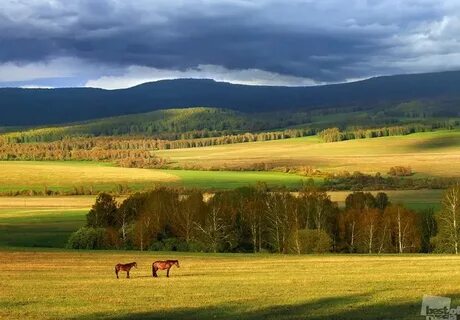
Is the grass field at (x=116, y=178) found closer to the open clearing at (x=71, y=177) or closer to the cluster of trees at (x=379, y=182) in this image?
the open clearing at (x=71, y=177)

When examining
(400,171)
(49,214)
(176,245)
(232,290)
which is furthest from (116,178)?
(232,290)

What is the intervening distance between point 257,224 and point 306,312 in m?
60.5

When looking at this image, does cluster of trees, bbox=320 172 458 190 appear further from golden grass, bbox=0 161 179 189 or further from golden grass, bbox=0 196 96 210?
golden grass, bbox=0 196 96 210

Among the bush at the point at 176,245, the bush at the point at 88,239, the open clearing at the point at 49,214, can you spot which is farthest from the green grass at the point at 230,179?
the bush at the point at 88,239

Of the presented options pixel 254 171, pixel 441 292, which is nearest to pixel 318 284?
pixel 441 292

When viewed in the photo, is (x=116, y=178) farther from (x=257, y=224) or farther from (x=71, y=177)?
(x=257, y=224)

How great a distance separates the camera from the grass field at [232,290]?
2275cm

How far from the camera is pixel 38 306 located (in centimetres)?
2477

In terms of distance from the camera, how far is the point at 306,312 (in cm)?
2242

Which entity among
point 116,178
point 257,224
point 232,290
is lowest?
point 257,224

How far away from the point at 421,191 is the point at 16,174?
92477 mm

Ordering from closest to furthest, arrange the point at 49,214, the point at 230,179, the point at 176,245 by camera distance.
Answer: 1. the point at 176,245
2. the point at 49,214
3. the point at 230,179

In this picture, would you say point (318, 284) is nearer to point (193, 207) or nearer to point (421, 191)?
point (193, 207)

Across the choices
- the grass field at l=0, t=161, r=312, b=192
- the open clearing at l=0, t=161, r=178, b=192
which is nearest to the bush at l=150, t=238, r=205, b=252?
the grass field at l=0, t=161, r=312, b=192
